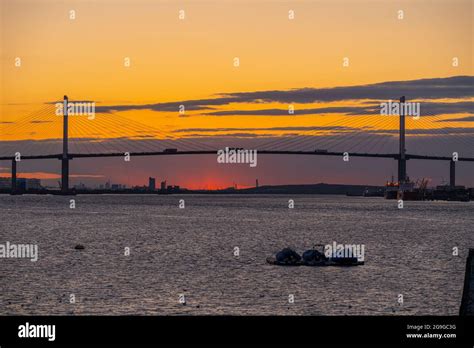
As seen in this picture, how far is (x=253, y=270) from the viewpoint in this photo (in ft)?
158

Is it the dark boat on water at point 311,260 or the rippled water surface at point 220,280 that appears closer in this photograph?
the rippled water surface at point 220,280

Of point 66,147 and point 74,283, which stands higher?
point 66,147

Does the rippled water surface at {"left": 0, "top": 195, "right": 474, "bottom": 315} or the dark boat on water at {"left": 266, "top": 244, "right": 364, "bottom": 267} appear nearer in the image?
the rippled water surface at {"left": 0, "top": 195, "right": 474, "bottom": 315}

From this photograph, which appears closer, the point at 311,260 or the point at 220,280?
the point at 220,280
